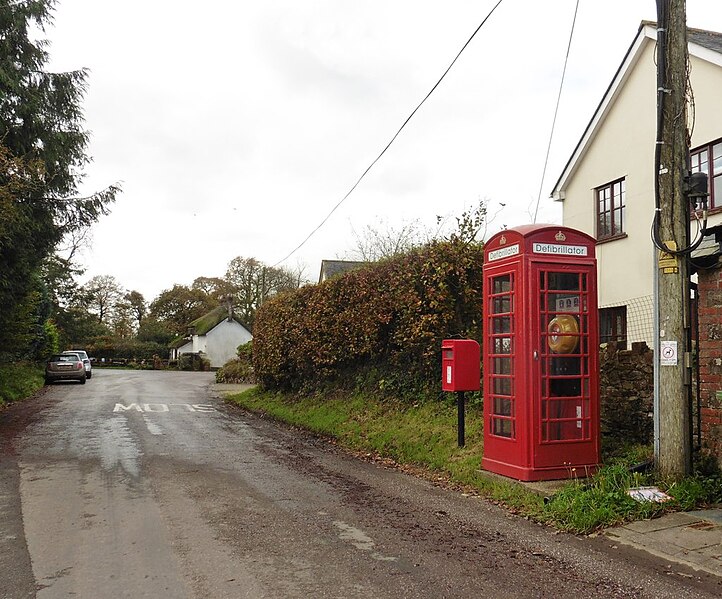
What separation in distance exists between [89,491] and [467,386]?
496 cm

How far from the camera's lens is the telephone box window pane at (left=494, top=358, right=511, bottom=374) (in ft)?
25.5

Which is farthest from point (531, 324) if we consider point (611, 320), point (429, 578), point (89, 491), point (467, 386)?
point (611, 320)

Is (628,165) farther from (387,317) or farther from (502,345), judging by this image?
(502,345)

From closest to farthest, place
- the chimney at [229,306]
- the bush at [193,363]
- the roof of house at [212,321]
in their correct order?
the bush at [193,363] → the chimney at [229,306] → the roof of house at [212,321]

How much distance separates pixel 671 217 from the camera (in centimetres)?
678

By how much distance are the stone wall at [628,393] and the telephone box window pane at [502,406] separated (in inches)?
65.4

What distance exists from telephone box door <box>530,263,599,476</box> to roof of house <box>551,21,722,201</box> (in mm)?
9385

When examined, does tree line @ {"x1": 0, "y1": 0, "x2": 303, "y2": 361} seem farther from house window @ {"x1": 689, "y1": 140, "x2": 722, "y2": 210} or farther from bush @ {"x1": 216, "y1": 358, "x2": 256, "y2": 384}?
bush @ {"x1": 216, "y1": 358, "x2": 256, "y2": 384}

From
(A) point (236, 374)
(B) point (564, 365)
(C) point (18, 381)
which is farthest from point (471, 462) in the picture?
(A) point (236, 374)

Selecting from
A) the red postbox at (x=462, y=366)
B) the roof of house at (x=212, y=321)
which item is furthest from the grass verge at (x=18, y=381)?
the roof of house at (x=212, y=321)

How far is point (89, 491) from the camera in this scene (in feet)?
25.0

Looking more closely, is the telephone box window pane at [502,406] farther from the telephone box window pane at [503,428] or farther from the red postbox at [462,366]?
the red postbox at [462,366]

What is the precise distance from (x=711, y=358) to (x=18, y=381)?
25.0 meters

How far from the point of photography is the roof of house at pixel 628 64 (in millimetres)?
14258
